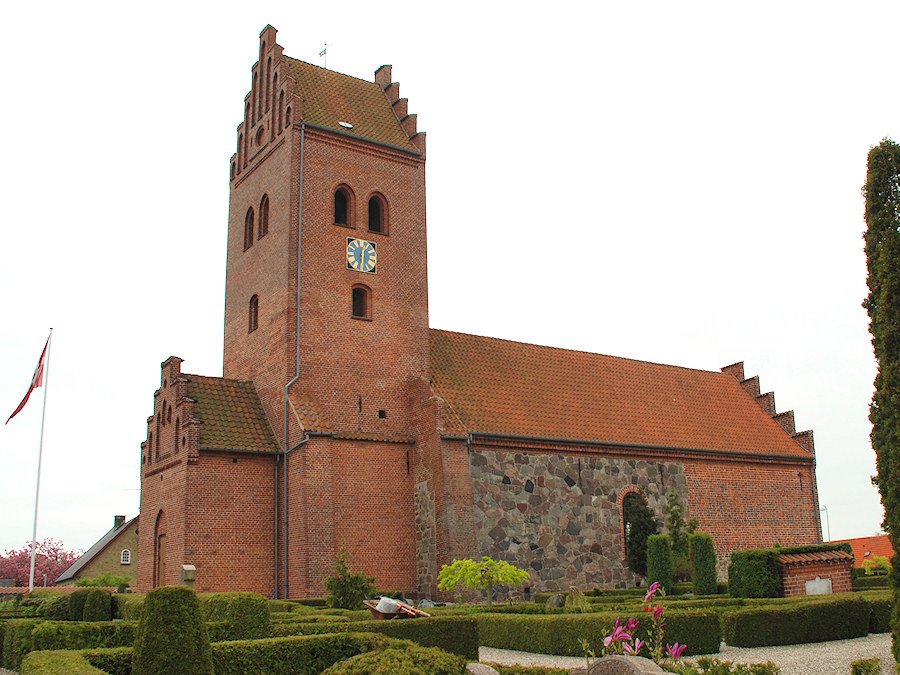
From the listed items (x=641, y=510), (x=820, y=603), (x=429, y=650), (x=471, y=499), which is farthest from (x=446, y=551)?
(x=429, y=650)

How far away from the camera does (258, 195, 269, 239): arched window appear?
1028 inches

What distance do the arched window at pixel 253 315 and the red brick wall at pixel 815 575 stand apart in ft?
51.9

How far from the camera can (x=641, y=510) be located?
25969 millimetres

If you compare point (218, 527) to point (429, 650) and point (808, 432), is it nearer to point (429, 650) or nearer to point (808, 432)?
point (429, 650)

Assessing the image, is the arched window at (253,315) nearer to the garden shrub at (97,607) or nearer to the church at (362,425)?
the church at (362,425)

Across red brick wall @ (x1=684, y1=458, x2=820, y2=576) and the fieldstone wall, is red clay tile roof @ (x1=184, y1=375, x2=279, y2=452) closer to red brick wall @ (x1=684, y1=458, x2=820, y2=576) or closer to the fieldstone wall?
the fieldstone wall

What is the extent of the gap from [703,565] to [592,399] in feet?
26.1

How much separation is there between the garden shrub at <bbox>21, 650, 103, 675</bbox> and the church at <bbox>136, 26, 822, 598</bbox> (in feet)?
34.4

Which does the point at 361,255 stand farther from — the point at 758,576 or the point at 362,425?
the point at 758,576

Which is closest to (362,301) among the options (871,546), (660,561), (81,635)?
(660,561)

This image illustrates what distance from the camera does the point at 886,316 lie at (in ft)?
38.5

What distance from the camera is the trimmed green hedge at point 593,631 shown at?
1383cm

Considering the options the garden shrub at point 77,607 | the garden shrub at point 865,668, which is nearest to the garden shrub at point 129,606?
the garden shrub at point 77,607

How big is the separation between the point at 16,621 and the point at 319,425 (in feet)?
30.2
